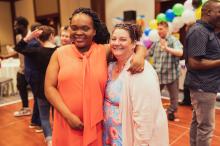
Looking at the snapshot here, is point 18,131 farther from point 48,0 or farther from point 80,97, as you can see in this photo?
point 48,0

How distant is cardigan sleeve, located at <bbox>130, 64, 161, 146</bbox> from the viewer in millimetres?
1244

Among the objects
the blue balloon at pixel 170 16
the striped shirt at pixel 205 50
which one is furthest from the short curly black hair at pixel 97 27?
the blue balloon at pixel 170 16

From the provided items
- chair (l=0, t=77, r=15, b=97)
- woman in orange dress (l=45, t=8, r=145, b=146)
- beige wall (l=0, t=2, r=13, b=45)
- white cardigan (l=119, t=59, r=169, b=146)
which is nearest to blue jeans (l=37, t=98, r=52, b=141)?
woman in orange dress (l=45, t=8, r=145, b=146)

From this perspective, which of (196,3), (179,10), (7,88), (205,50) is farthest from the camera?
(7,88)

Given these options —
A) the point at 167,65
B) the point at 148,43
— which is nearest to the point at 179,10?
the point at 148,43

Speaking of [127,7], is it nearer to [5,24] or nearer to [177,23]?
[177,23]

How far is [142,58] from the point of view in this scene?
4.40 feet

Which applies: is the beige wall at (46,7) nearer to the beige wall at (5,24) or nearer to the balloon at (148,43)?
the beige wall at (5,24)

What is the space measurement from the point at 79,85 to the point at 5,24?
9.89 metres

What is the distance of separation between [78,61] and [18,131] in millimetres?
2571

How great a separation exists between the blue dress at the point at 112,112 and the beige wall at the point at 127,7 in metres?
4.81

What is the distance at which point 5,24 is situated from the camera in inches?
399

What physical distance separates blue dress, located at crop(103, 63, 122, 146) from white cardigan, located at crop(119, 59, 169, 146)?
0.05m

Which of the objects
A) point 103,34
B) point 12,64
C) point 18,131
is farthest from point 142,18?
point 103,34
